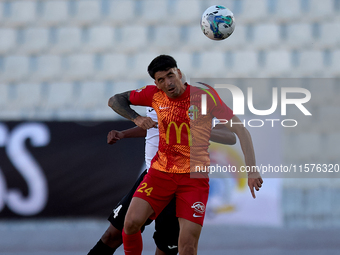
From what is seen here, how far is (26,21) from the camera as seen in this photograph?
21.0 ft

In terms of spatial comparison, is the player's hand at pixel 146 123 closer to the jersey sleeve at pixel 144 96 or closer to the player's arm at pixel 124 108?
the player's arm at pixel 124 108

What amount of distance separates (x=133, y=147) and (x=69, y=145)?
0.77 m

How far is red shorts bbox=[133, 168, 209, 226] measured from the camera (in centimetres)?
325

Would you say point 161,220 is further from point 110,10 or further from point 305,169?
point 110,10

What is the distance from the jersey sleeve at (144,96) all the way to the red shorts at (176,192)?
0.56 m

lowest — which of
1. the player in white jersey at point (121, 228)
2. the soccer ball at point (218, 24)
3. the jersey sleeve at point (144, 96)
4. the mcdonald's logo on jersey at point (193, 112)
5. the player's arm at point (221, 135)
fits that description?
the player in white jersey at point (121, 228)

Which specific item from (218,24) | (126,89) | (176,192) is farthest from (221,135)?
(126,89)

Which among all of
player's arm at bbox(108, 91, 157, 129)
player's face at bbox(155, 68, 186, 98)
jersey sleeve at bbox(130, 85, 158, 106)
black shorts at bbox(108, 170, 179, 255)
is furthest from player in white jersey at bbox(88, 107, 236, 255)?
player's face at bbox(155, 68, 186, 98)

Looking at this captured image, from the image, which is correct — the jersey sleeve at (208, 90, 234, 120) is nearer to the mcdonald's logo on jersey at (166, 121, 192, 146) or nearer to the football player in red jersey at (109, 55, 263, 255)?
the football player in red jersey at (109, 55, 263, 255)

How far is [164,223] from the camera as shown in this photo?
3609mm

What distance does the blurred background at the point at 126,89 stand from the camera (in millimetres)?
5441

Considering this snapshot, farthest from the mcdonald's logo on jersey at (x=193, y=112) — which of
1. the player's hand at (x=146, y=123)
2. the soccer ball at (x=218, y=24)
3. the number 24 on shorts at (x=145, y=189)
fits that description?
the soccer ball at (x=218, y=24)

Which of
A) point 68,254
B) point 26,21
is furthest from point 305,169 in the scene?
point 26,21

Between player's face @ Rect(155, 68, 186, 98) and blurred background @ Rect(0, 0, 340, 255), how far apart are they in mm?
2204
